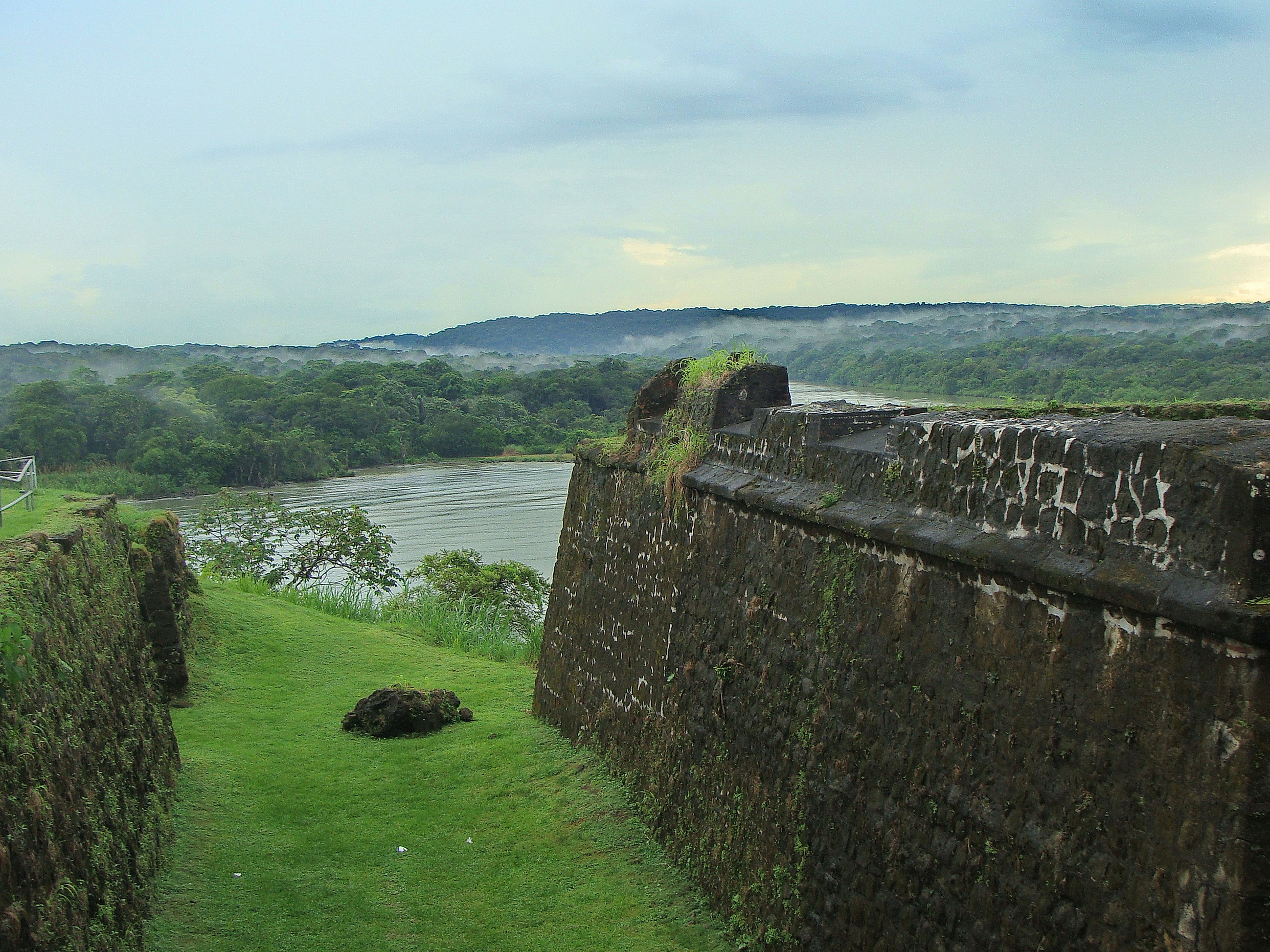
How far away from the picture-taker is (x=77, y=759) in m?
5.02

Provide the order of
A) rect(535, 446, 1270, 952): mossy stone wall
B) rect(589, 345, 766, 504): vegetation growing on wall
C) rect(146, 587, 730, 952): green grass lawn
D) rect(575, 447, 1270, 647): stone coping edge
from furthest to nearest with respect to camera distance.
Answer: rect(589, 345, 766, 504): vegetation growing on wall → rect(146, 587, 730, 952): green grass lawn → rect(535, 446, 1270, 952): mossy stone wall → rect(575, 447, 1270, 647): stone coping edge

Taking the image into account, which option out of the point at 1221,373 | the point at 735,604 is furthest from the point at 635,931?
the point at 1221,373

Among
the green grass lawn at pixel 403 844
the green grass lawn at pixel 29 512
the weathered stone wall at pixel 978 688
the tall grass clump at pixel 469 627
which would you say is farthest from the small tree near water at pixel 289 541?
the weathered stone wall at pixel 978 688

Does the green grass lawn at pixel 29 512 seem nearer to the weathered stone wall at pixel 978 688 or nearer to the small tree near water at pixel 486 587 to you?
the weathered stone wall at pixel 978 688

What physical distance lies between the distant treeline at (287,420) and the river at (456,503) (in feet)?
5.75

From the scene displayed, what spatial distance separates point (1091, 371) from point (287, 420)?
5493 centimetres

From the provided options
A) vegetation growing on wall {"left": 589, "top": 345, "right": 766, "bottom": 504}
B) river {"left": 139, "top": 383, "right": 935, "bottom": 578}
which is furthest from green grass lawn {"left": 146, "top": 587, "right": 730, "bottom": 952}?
river {"left": 139, "top": 383, "right": 935, "bottom": 578}

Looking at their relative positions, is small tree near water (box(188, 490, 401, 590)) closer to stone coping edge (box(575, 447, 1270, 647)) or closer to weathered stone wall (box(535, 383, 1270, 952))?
weathered stone wall (box(535, 383, 1270, 952))

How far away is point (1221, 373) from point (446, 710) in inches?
318

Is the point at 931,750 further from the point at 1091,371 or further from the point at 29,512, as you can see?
the point at 1091,371

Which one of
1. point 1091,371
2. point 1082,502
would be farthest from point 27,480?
point 1091,371

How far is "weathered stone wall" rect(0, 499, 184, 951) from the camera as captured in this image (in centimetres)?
402

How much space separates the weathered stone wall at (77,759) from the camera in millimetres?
4016

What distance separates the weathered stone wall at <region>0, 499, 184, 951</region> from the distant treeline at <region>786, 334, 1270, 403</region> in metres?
4.81
